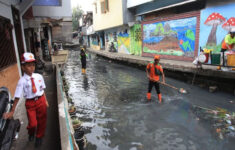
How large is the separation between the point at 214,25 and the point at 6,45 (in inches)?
392

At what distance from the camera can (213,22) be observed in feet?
31.6

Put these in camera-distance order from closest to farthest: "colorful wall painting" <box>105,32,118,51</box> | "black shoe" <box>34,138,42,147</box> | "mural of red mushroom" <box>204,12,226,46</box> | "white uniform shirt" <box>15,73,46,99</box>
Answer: "white uniform shirt" <box>15,73,46,99</box>
"black shoe" <box>34,138,42,147</box>
"mural of red mushroom" <box>204,12,226,46</box>
"colorful wall painting" <box>105,32,118,51</box>

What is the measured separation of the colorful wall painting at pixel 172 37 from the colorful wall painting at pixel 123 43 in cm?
418

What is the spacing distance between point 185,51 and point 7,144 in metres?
11.3

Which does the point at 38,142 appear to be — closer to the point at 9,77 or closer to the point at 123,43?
the point at 9,77

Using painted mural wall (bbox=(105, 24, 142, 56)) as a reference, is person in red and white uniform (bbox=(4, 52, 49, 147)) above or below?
below

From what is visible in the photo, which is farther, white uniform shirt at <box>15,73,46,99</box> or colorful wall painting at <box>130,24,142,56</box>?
Result: colorful wall painting at <box>130,24,142,56</box>

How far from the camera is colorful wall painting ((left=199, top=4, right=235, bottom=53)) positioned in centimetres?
897

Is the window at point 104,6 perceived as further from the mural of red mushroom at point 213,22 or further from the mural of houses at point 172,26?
the mural of red mushroom at point 213,22

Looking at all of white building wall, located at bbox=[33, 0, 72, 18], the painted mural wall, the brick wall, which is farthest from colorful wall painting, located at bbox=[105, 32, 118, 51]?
the brick wall

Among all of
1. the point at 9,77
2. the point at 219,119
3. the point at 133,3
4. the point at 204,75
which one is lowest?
the point at 219,119

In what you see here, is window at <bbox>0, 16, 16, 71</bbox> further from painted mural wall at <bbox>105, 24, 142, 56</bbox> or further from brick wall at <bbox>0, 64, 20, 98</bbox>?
painted mural wall at <bbox>105, 24, 142, 56</bbox>

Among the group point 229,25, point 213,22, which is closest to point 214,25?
point 213,22

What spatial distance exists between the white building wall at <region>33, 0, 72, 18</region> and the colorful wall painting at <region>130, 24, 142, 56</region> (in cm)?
753
